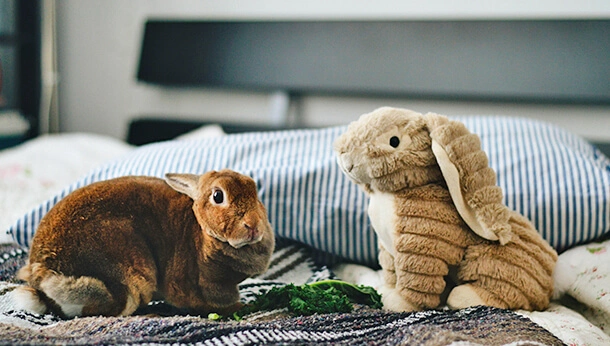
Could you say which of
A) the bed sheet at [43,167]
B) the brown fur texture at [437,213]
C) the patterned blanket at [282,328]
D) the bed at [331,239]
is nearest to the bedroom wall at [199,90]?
the bed sheet at [43,167]

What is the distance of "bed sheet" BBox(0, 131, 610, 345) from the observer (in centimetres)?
88

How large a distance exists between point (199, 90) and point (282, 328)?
1854 mm

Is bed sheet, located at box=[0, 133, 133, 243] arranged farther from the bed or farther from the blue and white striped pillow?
the blue and white striped pillow

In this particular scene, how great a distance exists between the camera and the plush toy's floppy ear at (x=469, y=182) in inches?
33.8

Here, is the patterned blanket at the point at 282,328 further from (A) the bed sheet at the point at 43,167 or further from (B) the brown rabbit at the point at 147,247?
(A) the bed sheet at the point at 43,167

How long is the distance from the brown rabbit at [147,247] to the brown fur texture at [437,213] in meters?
0.20

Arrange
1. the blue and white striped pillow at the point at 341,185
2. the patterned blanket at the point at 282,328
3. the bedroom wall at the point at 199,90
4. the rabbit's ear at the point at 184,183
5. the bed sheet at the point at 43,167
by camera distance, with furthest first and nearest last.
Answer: the bedroom wall at the point at 199,90 → the bed sheet at the point at 43,167 → the blue and white striped pillow at the point at 341,185 → the rabbit's ear at the point at 184,183 → the patterned blanket at the point at 282,328

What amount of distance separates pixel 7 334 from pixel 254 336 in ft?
0.96

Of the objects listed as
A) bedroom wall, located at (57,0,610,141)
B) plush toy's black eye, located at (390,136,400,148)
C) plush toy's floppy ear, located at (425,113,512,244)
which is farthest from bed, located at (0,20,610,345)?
bedroom wall, located at (57,0,610,141)

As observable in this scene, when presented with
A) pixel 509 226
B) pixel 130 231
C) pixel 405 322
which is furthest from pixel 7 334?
pixel 509 226

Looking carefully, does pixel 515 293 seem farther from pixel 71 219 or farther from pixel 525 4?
pixel 525 4

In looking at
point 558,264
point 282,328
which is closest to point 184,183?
point 282,328

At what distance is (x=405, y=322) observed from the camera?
2.65 feet

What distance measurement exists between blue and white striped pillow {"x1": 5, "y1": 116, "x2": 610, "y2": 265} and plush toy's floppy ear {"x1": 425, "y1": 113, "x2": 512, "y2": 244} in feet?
0.93
